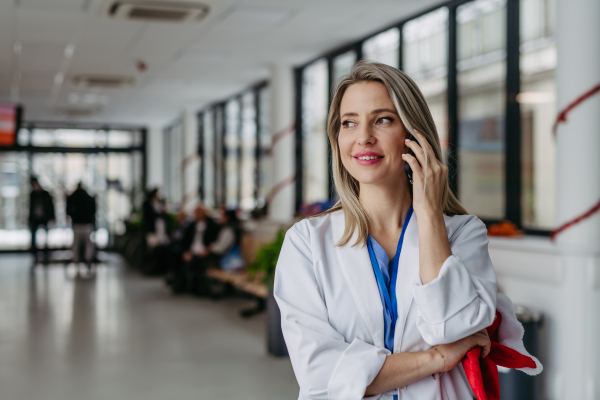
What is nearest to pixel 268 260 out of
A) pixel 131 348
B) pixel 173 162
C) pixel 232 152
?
pixel 131 348

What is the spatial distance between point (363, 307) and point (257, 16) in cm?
480

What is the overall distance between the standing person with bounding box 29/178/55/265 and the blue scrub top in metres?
11.8

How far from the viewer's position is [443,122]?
5312 millimetres

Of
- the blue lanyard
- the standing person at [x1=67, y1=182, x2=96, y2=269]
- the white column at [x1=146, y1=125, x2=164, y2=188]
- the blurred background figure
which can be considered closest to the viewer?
the blue lanyard

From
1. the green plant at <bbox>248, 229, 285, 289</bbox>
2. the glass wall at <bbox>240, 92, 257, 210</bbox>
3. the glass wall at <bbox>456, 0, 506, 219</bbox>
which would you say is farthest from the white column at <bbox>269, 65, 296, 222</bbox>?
the glass wall at <bbox>456, 0, 506, 219</bbox>

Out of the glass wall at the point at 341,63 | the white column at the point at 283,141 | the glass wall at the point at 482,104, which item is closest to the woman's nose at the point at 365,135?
the glass wall at the point at 482,104

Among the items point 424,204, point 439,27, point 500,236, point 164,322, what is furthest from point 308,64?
point 424,204

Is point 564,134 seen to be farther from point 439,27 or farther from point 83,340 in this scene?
point 83,340

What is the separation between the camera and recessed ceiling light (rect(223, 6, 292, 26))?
5473 mm

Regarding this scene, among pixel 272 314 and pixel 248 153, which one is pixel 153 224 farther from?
pixel 272 314

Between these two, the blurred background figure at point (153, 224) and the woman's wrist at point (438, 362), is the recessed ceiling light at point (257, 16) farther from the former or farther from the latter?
the blurred background figure at point (153, 224)

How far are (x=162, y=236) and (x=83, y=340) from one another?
4.49m

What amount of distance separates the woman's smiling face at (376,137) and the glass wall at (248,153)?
8.50 m

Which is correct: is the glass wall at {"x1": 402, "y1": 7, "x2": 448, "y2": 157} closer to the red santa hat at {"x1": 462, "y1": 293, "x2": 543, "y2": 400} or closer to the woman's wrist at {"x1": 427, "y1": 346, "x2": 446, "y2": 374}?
the red santa hat at {"x1": 462, "y1": 293, "x2": 543, "y2": 400}
